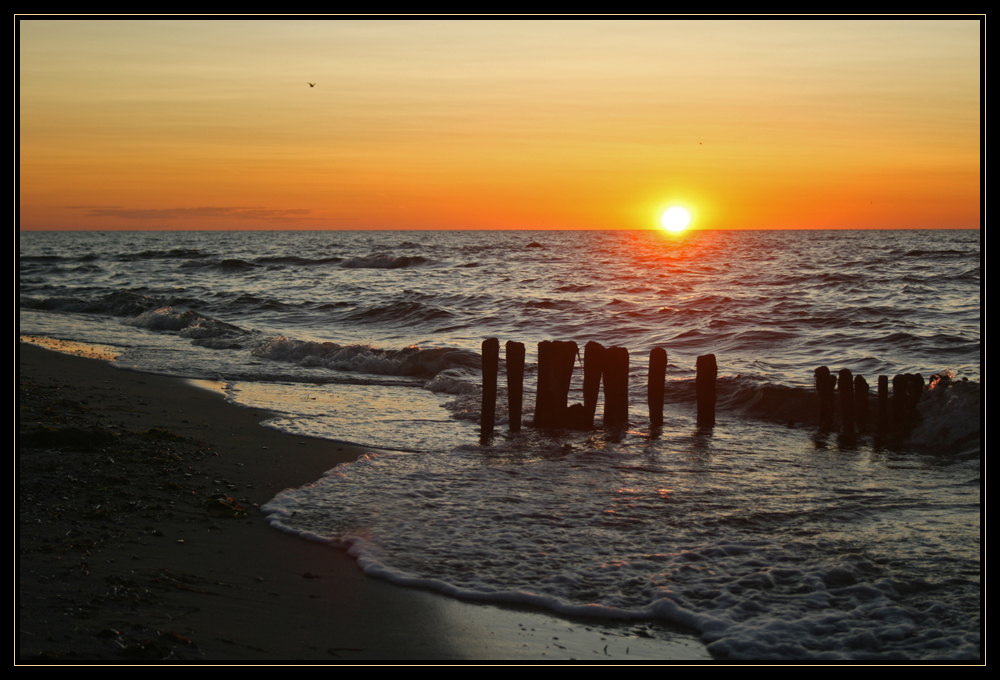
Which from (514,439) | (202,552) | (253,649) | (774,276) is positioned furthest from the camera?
(774,276)

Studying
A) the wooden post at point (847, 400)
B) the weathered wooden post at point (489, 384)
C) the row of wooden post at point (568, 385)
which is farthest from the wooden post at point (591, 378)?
the wooden post at point (847, 400)

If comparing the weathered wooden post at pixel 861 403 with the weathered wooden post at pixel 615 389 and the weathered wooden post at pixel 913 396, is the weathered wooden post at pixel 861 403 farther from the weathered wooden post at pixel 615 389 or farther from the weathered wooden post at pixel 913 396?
the weathered wooden post at pixel 615 389

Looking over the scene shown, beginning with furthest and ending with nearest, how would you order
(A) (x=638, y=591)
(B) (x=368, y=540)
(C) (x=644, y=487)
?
(C) (x=644, y=487) → (B) (x=368, y=540) → (A) (x=638, y=591)

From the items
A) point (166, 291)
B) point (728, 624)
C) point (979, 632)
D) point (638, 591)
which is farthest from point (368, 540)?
point (166, 291)

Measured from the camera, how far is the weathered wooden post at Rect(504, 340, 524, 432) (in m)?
9.45

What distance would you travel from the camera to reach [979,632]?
451 centimetres

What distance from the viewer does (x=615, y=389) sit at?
10180 mm

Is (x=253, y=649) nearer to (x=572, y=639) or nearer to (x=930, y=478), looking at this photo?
(x=572, y=639)

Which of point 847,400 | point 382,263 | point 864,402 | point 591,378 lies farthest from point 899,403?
point 382,263

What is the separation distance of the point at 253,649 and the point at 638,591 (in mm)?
2561

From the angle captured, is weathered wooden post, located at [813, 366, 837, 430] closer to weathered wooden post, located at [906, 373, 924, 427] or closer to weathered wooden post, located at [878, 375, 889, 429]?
weathered wooden post, located at [878, 375, 889, 429]

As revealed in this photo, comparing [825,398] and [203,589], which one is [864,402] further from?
[203,589]

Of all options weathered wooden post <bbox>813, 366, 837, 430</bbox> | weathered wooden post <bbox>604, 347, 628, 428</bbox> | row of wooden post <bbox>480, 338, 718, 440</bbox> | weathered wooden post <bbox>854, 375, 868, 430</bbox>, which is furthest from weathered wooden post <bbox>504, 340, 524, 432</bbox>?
weathered wooden post <bbox>854, 375, 868, 430</bbox>

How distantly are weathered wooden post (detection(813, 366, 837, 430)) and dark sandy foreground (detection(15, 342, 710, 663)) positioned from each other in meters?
6.68
